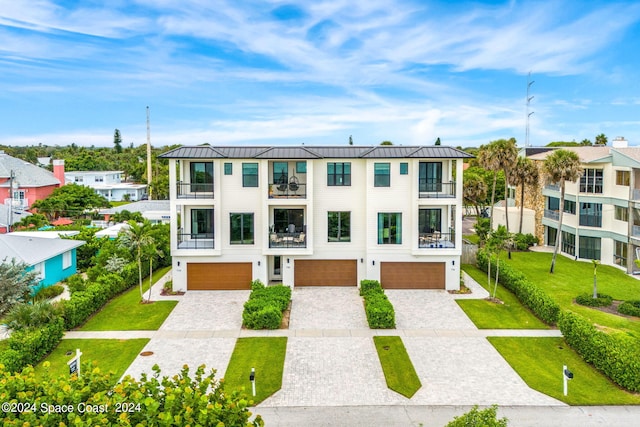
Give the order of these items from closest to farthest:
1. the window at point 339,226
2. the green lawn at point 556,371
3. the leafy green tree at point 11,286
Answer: the green lawn at point 556,371, the leafy green tree at point 11,286, the window at point 339,226

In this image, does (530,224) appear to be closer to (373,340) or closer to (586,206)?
(586,206)

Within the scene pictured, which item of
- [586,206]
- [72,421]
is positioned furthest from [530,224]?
[72,421]

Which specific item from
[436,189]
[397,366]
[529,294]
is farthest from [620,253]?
[397,366]

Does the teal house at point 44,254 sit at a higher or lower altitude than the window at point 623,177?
lower

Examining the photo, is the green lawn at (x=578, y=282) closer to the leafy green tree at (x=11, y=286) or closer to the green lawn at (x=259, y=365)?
the green lawn at (x=259, y=365)

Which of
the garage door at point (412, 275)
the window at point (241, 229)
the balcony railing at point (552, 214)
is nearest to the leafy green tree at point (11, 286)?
the window at point (241, 229)
